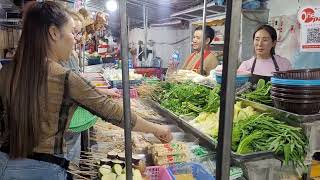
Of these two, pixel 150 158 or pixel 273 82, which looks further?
pixel 150 158

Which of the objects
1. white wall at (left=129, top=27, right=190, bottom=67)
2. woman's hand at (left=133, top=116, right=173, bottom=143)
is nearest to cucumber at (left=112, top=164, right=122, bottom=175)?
woman's hand at (left=133, top=116, right=173, bottom=143)

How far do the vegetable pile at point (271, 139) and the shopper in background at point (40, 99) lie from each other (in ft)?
3.12

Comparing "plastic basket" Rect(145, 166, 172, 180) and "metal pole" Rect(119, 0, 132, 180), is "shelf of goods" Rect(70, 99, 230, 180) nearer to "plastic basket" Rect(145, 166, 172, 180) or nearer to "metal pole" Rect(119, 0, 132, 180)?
"plastic basket" Rect(145, 166, 172, 180)

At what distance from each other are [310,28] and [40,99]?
5553 millimetres

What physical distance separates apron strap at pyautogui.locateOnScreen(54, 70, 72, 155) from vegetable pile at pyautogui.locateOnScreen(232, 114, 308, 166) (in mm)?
1416

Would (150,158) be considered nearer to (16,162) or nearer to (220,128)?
(16,162)

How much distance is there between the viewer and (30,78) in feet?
6.54

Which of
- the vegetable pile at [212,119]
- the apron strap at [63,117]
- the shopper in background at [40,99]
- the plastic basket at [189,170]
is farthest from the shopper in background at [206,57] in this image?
the apron strap at [63,117]

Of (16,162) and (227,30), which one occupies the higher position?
(227,30)

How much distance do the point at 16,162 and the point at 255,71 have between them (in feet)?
12.7

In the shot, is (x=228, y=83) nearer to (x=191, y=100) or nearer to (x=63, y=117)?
(x=63, y=117)

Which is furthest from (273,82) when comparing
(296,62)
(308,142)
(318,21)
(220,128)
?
(296,62)

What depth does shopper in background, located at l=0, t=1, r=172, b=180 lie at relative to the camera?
201cm

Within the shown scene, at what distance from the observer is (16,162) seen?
2137 mm
